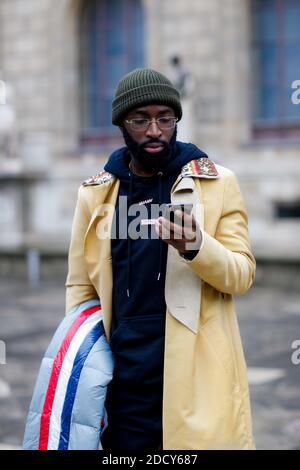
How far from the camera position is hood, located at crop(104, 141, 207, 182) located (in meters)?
2.60

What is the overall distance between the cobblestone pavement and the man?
2241mm

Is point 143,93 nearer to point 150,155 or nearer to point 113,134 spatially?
point 150,155

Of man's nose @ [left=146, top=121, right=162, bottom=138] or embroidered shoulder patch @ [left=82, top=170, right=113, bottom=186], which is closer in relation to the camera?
man's nose @ [left=146, top=121, right=162, bottom=138]

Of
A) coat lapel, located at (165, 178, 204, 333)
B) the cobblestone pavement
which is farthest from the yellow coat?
the cobblestone pavement

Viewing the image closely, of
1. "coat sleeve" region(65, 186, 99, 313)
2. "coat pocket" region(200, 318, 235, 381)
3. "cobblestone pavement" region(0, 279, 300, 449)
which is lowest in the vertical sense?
"cobblestone pavement" region(0, 279, 300, 449)

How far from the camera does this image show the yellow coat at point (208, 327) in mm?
2434

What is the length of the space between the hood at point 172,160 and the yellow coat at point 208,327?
52 millimetres

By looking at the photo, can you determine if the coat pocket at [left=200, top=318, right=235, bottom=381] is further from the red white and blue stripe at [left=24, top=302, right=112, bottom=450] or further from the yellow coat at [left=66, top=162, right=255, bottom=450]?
the red white and blue stripe at [left=24, top=302, right=112, bottom=450]

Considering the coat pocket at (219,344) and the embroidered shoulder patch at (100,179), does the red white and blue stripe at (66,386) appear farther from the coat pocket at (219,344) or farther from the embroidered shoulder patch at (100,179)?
the embroidered shoulder patch at (100,179)

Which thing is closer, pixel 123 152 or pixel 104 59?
pixel 123 152

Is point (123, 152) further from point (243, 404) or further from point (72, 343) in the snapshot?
point (243, 404)

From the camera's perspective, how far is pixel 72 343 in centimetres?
260

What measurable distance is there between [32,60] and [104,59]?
1.32 m

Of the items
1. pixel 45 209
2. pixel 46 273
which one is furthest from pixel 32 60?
pixel 46 273
